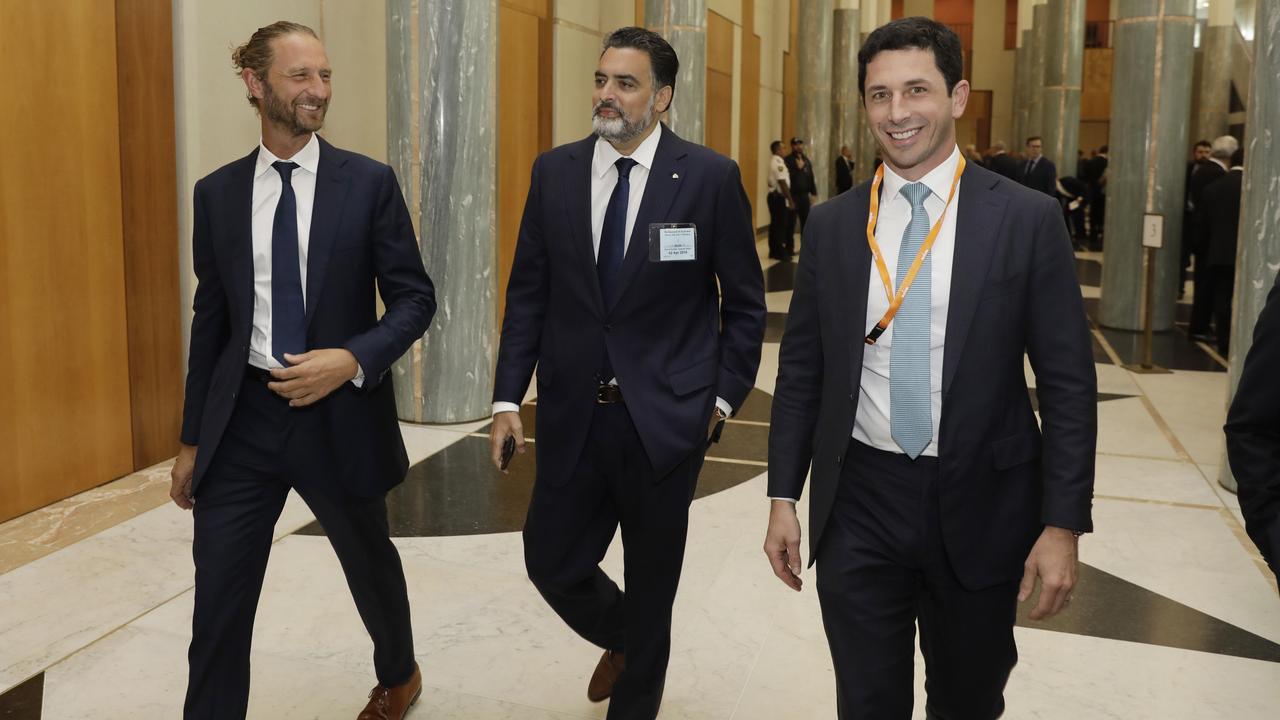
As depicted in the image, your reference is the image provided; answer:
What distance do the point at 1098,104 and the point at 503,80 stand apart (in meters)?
28.8

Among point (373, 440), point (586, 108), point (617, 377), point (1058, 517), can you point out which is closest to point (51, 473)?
point (373, 440)

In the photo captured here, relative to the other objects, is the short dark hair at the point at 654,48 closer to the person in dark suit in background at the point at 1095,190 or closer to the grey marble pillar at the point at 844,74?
the person in dark suit in background at the point at 1095,190

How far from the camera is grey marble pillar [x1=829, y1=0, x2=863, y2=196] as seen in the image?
2548 centimetres

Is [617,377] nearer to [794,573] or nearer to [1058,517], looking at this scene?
[794,573]

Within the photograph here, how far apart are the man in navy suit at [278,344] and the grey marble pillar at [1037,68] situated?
24.1 meters

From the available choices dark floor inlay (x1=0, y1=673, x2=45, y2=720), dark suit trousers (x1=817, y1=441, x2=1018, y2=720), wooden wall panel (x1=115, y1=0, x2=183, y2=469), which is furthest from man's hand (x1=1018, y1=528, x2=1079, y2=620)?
wooden wall panel (x1=115, y1=0, x2=183, y2=469)

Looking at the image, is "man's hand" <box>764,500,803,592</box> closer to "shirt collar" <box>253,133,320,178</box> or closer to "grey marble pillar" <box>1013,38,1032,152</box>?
"shirt collar" <box>253,133,320,178</box>

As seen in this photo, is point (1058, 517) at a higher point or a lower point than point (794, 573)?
higher

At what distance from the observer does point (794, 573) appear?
239 cm

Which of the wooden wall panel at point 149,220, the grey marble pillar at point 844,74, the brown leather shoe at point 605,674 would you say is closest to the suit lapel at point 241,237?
the brown leather shoe at point 605,674

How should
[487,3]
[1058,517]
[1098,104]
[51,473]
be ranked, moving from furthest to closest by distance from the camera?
1. [1098,104]
2. [487,3]
3. [51,473]
4. [1058,517]

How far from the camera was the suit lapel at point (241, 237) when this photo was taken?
8.87ft

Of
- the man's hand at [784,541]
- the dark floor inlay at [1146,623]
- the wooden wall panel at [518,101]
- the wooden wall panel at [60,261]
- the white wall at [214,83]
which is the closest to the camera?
the man's hand at [784,541]

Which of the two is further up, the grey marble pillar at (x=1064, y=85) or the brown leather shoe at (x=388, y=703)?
the grey marble pillar at (x=1064, y=85)
